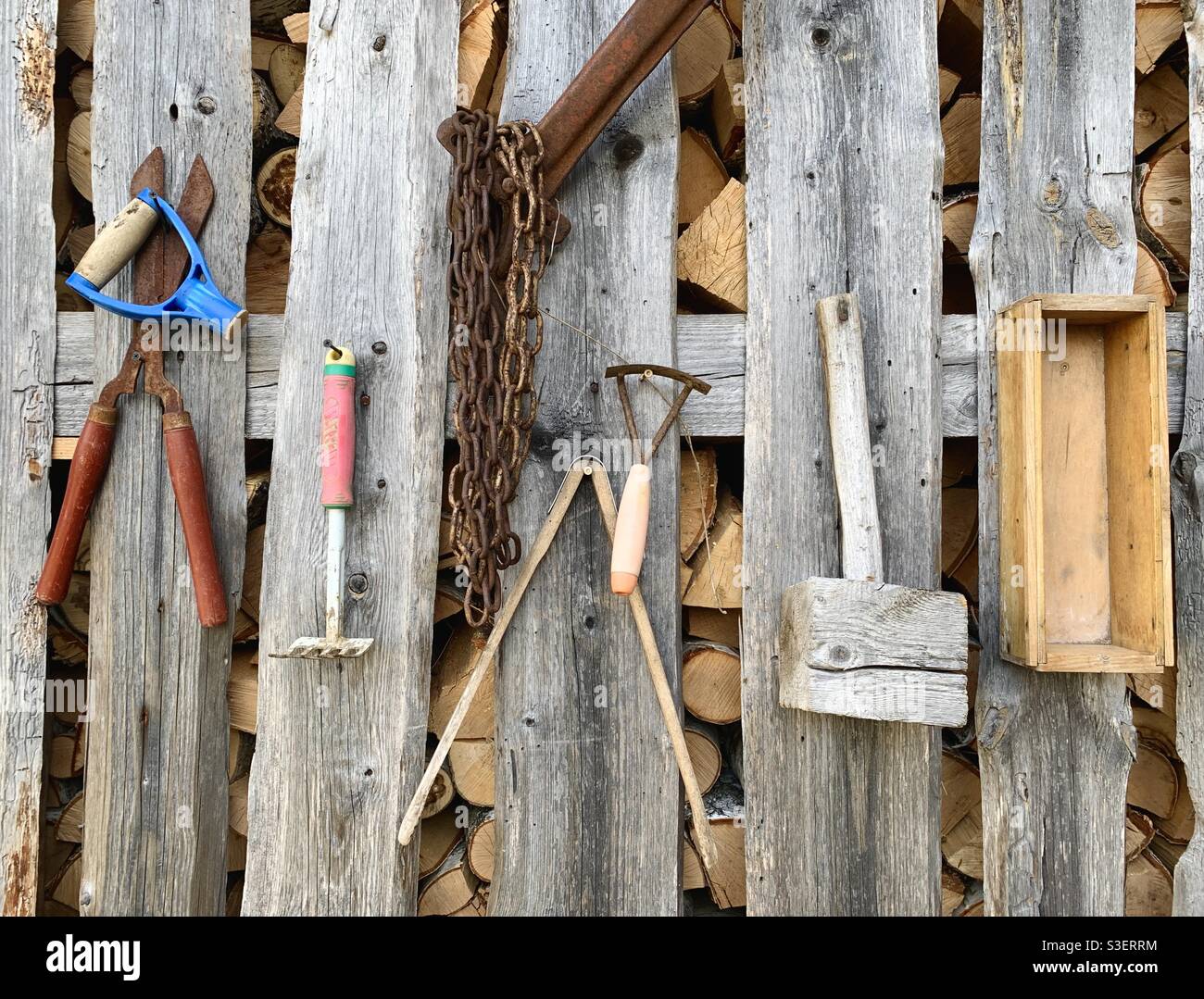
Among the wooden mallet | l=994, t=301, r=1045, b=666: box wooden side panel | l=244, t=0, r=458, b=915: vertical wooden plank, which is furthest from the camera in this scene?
l=244, t=0, r=458, b=915: vertical wooden plank

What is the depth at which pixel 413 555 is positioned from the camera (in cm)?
183

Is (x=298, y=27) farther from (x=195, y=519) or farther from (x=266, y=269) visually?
(x=195, y=519)

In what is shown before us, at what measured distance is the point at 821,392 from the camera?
186cm

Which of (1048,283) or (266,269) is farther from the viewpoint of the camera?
(266,269)

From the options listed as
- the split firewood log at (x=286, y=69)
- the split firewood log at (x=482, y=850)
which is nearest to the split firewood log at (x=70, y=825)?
the split firewood log at (x=482, y=850)

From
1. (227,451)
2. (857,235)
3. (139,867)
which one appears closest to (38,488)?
(227,451)

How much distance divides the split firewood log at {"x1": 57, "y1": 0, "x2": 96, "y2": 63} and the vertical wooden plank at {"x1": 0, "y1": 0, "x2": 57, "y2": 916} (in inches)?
3.0

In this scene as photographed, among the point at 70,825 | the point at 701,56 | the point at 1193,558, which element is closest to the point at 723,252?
the point at 701,56

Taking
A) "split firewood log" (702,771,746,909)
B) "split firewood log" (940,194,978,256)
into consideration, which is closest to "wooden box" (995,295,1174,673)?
"split firewood log" (940,194,978,256)

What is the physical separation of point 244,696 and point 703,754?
112cm

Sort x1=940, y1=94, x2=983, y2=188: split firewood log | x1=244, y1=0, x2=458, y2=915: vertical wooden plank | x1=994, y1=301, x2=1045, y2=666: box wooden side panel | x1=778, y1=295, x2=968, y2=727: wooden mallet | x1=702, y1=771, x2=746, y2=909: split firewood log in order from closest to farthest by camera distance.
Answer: x1=778, y1=295, x2=968, y2=727: wooden mallet, x1=994, y1=301, x2=1045, y2=666: box wooden side panel, x1=244, y1=0, x2=458, y2=915: vertical wooden plank, x1=702, y1=771, x2=746, y2=909: split firewood log, x1=940, y1=94, x2=983, y2=188: split firewood log

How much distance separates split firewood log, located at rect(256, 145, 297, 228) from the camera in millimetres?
1998

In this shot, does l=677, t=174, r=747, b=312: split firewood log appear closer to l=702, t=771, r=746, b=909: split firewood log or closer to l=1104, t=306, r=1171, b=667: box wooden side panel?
l=1104, t=306, r=1171, b=667: box wooden side panel

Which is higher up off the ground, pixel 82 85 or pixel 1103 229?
pixel 82 85
